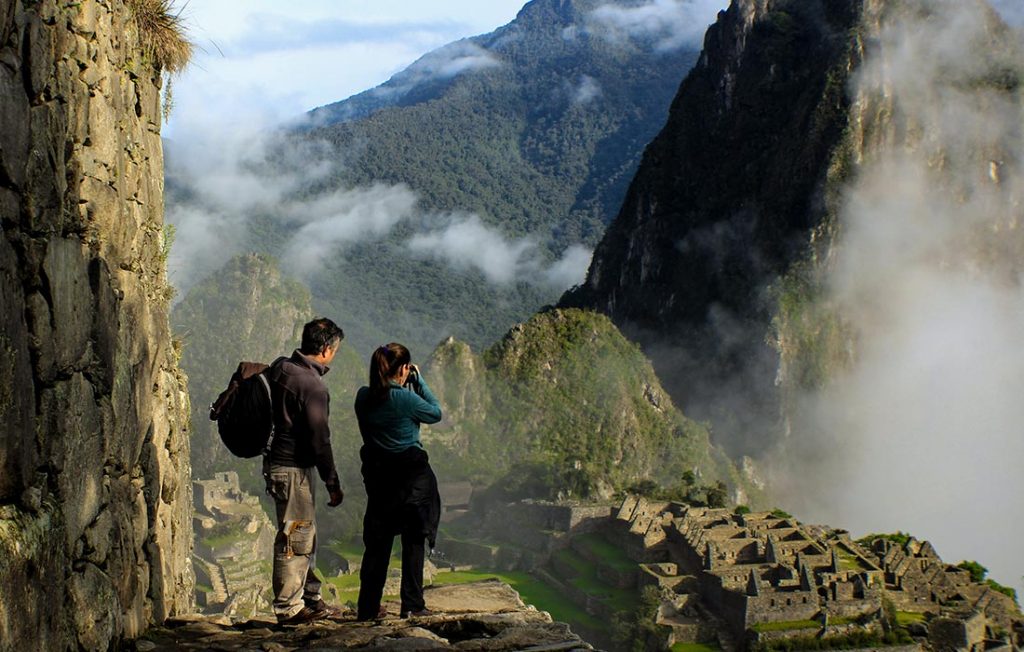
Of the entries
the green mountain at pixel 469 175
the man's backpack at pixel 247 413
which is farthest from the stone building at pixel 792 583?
the green mountain at pixel 469 175

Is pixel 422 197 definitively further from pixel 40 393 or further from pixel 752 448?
pixel 40 393

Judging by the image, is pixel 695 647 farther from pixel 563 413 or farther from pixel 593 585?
pixel 563 413

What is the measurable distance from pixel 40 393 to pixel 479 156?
127 meters

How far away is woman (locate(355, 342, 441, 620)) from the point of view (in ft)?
21.0

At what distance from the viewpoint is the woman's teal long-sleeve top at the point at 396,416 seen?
21.0ft

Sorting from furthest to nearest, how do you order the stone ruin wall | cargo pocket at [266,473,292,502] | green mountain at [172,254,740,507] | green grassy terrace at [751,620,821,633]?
green mountain at [172,254,740,507]
green grassy terrace at [751,620,821,633]
cargo pocket at [266,473,292,502]
the stone ruin wall

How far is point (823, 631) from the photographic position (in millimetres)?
26781

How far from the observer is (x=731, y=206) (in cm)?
8019

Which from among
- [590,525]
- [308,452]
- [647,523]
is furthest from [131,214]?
[590,525]

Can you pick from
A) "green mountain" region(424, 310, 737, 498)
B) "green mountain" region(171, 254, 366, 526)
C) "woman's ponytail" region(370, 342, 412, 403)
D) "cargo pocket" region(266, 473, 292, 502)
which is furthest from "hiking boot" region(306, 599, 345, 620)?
"green mountain" region(171, 254, 366, 526)

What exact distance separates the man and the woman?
0.82 feet

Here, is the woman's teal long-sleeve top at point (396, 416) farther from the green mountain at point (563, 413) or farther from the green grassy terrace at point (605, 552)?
the green mountain at point (563, 413)

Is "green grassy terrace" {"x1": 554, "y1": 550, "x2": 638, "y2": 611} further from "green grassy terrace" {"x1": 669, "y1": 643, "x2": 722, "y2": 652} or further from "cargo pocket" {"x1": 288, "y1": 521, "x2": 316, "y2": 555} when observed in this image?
"cargo pocket" {"x1": 288, "y1": 521, "x2": 316, "y2": 555}

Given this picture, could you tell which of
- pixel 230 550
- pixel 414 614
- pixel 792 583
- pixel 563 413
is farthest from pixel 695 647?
pixel 563 413
